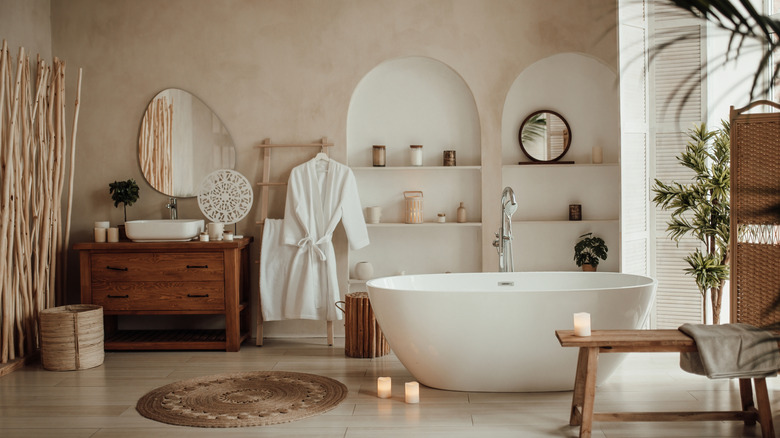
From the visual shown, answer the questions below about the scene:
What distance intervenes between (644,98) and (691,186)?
0.76 meters

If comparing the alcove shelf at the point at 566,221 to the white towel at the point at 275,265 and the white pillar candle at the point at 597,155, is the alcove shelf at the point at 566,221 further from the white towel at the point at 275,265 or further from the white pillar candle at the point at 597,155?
the white towel at the point at 275,265

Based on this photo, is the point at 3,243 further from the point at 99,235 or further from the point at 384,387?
the point at 384,387

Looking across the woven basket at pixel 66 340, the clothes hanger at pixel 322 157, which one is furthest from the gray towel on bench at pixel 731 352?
the woven basket at pixel 66 340

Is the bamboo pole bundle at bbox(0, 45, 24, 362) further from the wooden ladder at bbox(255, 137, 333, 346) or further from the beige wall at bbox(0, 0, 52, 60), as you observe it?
the wooden ladder at bbox(255, 137, 333, 346)

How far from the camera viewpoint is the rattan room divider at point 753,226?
3592 mm

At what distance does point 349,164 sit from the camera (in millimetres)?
5281

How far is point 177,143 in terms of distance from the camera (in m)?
5.11

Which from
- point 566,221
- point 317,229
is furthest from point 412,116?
point 566,221

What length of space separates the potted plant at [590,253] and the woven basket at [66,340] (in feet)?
10.9

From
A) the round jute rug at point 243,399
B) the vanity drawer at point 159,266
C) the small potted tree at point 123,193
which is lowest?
the round jute rug at point 243,399

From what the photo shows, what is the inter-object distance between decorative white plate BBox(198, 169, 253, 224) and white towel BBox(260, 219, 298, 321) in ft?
0.74

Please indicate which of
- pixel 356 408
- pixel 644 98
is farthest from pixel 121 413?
pixel 644 98

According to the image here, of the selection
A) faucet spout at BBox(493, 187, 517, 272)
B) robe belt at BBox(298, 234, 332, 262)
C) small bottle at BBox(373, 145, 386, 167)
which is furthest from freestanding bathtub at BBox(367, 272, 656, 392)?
small bottle at BBox(373, 145, 386, 167)

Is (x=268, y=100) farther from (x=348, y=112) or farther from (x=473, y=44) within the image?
(x=473, y=44)
